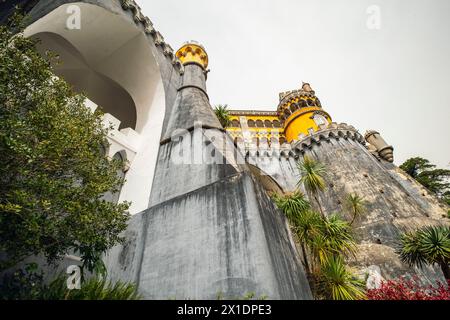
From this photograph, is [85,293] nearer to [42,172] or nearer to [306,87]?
[42,172]

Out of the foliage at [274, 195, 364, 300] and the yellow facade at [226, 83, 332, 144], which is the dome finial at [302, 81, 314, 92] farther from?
the foliage at [274, 195, 364, 300]

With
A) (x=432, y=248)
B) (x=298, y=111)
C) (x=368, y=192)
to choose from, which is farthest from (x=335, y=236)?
(x=298, y=111)

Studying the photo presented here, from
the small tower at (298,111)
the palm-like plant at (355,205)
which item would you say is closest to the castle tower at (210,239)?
the palm-like plant at (355,205)

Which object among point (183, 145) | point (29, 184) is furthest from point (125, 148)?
point (29, 184)

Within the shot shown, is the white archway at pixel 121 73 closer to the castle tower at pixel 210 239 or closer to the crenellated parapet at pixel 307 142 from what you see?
the castle tower at pixel 210 239

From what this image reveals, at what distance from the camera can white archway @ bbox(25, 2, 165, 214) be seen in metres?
8.30

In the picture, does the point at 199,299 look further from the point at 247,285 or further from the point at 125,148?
the point at 125,148

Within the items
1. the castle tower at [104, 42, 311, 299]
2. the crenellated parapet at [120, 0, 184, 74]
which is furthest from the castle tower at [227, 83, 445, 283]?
the castle tower at [104, 42, 311, 299]

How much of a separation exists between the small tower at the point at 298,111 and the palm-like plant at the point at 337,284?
17939 millimetres

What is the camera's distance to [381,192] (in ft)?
51.6

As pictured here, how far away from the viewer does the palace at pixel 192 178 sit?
14.9ft

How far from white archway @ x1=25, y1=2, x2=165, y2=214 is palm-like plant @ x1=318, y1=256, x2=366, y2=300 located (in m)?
6.10

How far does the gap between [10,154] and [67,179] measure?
990mm

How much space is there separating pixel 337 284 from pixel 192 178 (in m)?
5.63
